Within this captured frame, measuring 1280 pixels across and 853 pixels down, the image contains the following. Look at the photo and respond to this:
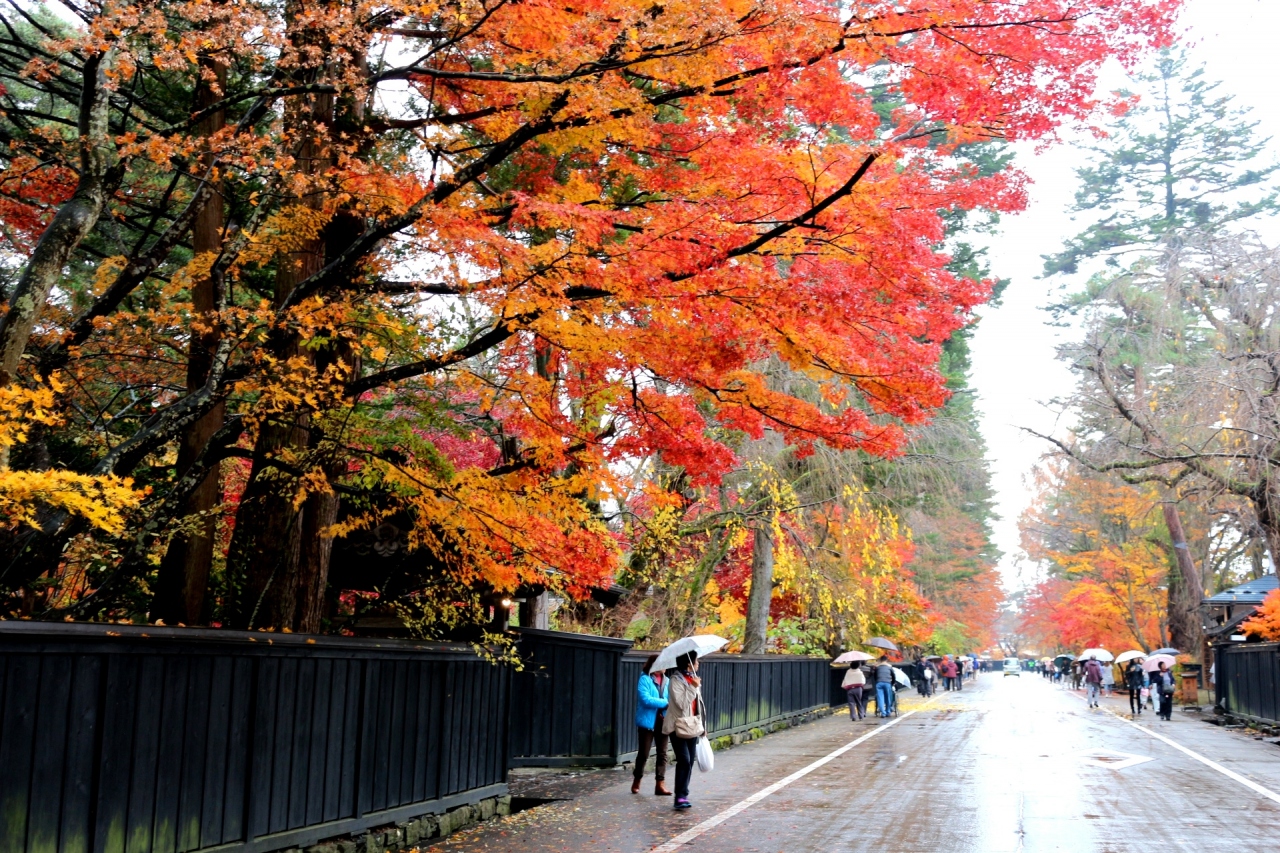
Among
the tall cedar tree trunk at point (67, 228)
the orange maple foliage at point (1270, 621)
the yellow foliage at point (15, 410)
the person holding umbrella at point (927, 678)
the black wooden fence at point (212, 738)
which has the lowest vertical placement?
the person holding umbrella at point (927, 678)

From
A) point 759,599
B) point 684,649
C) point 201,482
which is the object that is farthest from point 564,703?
point 759,599

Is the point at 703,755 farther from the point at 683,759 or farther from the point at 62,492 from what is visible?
the point at 62,492

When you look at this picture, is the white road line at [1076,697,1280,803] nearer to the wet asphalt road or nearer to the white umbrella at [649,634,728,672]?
the wet asphalt road

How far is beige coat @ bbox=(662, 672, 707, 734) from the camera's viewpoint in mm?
12586

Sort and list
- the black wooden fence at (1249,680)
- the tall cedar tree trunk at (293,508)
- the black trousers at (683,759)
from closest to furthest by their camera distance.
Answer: the tall cedar tree trunk at (293,508) → the black trousers at (683,759) → the black wooden fence at (1249,680)

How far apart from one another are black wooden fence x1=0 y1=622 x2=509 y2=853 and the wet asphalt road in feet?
3.70

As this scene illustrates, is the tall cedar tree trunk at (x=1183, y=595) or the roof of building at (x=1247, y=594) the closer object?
→ the roof of building at (x=1247, y=594)

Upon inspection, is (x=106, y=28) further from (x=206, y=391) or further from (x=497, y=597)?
(x=497, y=597)

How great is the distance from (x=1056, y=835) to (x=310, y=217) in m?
9.34

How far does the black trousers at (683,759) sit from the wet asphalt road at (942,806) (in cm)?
30

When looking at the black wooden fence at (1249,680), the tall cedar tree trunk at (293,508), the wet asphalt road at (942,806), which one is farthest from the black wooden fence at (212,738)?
the black wooden fence at (1249,680)

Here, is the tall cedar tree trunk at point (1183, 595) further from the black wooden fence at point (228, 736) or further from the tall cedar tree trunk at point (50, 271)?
the tall cedar tree trunk at point (50, 271)

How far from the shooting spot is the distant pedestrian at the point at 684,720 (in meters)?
12.3

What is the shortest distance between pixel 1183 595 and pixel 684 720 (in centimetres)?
3978
